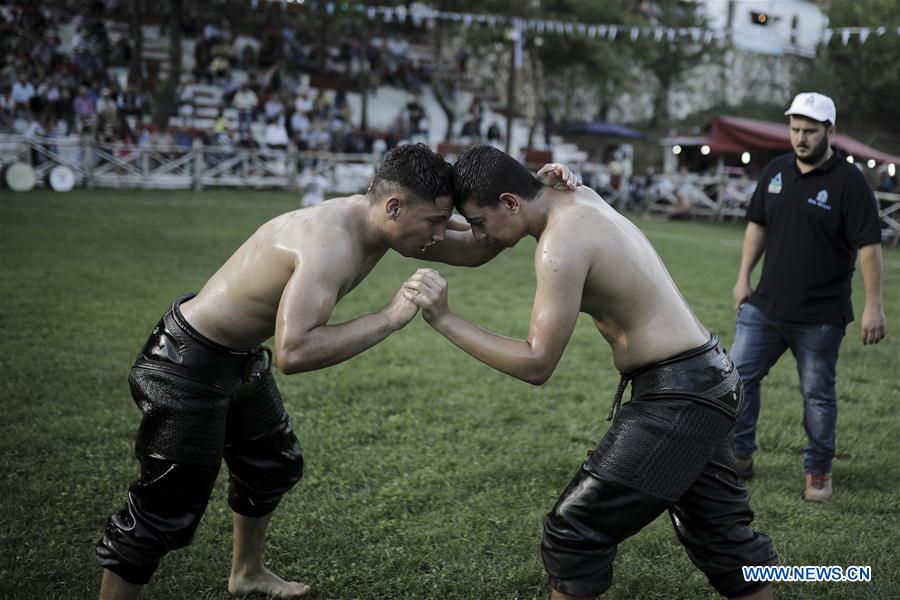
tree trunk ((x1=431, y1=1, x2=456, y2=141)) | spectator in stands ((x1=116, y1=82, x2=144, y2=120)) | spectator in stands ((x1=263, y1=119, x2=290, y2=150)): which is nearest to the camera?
spectator in stands ((x1=116, y1=82, x2=144, y2=120))

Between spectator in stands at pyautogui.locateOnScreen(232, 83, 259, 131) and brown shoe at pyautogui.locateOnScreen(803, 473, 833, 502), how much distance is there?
74.2ft

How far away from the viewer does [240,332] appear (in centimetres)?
320

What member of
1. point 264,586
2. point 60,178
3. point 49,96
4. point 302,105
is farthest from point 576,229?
point 302,105

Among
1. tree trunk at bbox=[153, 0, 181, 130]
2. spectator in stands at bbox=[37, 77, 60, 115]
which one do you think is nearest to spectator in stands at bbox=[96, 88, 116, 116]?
spectator in stands at bbox=[37, 77, 60, 115]

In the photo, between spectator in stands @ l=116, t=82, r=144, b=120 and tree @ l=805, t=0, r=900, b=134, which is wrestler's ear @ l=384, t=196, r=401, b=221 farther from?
tree @ l=805, t=0, r=900, b=134

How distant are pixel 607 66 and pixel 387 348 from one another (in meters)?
32.2

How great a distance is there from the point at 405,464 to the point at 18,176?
17049 millimetres

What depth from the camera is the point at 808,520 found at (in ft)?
14.3

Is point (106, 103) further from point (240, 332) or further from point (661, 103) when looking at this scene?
point (661, 103)

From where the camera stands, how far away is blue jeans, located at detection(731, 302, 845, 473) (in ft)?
15.2

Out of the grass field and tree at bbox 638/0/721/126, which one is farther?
tree at bbox 638/0/721/126

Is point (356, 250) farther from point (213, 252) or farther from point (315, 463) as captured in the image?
point (213, 252)

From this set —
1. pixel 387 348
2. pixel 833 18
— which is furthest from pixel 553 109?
pixel 387 348

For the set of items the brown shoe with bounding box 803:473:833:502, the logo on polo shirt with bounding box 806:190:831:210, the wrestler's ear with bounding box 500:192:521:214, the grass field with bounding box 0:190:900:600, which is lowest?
the grass field with bounding box 0:190:900:600
